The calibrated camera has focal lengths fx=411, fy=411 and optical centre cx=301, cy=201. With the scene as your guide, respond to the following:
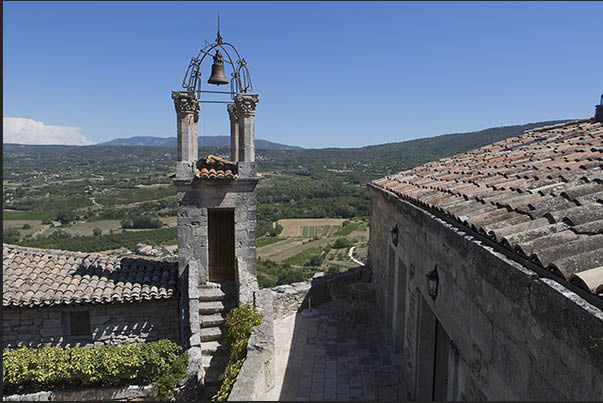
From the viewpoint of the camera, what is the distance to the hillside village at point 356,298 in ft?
8.82

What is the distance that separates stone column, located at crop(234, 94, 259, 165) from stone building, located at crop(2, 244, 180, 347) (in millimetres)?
3392

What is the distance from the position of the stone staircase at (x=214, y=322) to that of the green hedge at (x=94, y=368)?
581mm

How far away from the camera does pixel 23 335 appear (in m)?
8.74

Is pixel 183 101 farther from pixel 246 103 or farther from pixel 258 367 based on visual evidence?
pixel 258 367

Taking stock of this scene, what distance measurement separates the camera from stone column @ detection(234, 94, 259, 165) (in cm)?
935

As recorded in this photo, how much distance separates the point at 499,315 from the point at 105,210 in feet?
203

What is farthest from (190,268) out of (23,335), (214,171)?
(23,335)

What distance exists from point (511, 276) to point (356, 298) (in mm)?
8316

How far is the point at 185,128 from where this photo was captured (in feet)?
30.7

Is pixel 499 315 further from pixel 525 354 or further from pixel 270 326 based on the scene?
pixel 270 326

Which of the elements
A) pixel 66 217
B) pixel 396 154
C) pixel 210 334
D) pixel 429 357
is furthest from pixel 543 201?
pixel 396 154

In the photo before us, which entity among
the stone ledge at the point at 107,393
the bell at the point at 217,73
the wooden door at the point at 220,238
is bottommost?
the stone ledge at the point at 107,393

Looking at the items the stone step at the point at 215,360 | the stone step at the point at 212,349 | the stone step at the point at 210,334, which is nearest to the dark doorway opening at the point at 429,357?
the stone step at the point at 215,360

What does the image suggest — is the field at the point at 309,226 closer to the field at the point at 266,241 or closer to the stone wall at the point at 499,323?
the field at the point at 266,241
